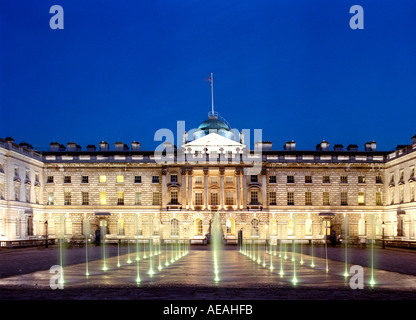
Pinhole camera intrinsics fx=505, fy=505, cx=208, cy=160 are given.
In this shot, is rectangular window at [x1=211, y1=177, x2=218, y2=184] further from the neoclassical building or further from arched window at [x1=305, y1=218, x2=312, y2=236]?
arched window at [x1=305, y1=218, x2=312, y2=236]

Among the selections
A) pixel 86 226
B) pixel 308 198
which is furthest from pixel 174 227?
pixel 308 198

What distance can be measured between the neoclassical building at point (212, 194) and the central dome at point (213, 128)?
352 inches

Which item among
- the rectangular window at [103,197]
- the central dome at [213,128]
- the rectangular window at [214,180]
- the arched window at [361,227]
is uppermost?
the central dome at [213,128]

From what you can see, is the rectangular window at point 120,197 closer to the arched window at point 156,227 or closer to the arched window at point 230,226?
the arched window at point 156,227

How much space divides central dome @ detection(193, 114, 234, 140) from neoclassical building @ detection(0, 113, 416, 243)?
895cm

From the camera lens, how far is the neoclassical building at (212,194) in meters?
61.1

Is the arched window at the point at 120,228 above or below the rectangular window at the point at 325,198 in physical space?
below

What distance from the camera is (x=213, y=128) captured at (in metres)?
71.9

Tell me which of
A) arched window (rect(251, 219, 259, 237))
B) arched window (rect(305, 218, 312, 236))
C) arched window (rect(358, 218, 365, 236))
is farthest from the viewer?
arched window (rect(305, 218, 312, 236))

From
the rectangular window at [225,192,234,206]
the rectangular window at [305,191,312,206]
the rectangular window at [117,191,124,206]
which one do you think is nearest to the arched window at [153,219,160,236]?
the rectangular window at [117,191,124,206]

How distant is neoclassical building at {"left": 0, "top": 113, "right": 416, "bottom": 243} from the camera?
61094 mm

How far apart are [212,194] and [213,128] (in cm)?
1320

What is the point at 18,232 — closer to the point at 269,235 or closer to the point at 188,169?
the point at 188,169

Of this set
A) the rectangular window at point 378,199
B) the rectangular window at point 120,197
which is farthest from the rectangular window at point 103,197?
the rectangular window at point 378,199
